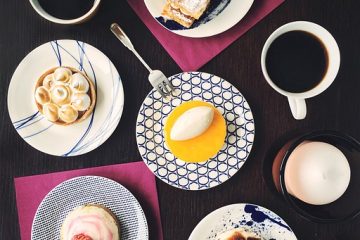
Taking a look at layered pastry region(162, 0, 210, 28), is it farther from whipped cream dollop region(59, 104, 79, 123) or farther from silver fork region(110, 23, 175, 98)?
whipped cream dollop region(59, 104, 79, 123)

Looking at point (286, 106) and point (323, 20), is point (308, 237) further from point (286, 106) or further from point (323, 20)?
point (323, 20)

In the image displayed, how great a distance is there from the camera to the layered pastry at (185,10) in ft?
3.30

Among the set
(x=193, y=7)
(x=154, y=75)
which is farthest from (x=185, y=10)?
(x=154, y=75)

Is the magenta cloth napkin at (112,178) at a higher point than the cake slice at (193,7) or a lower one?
lower

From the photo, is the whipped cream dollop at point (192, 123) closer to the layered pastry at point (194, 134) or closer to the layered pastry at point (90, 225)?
the layered pastry at point (194, 134)

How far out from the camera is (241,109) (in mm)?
1061

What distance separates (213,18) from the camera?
1.05 meters

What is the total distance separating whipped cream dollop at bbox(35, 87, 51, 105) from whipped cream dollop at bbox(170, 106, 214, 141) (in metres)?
0.26

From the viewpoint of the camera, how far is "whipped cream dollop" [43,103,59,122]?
3.40 feet

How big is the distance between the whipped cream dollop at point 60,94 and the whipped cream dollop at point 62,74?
0.05 ft

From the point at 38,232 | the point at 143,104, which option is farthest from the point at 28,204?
the point at 143,104

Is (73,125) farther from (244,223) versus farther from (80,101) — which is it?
(244,223)

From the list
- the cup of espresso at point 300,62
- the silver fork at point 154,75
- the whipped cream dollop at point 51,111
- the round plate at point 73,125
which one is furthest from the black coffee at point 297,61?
the whipped cream dollop at point 51,111

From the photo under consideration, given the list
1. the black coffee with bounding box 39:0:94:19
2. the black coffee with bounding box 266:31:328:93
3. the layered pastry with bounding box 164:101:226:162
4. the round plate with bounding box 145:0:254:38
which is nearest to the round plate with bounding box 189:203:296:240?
the layered pastry with bounding box 164:101:226:162
